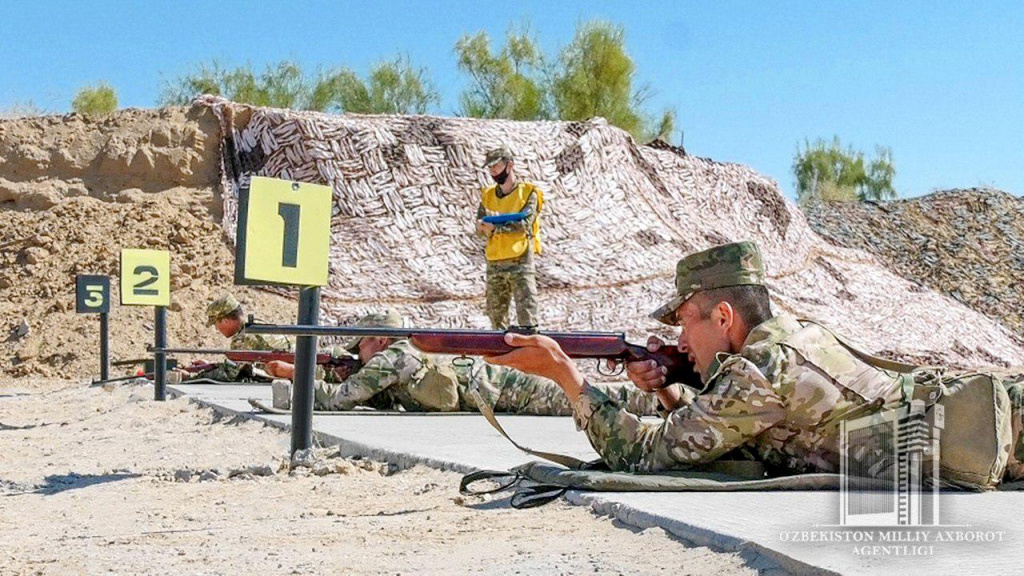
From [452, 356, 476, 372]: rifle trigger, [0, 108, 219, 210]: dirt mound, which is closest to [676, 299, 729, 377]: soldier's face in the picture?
[452, 356, 476, 372]: rifle trigger

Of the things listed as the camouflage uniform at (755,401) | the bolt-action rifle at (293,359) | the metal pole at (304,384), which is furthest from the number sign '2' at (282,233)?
the bolt-action rifle at (293,359)

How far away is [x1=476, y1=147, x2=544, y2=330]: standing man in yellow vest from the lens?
12.8m

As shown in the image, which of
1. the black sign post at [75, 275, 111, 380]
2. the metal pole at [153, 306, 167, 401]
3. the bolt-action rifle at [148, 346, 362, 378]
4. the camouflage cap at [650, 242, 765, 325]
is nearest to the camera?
the camouflage cap at [650, 242, 765, 325]

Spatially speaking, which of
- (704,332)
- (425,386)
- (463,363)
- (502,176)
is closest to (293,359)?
(425,386)

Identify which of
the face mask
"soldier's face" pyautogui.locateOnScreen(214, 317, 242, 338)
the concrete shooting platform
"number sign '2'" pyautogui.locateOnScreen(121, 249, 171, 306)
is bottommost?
the concrete shooting platform

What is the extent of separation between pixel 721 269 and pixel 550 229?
A: 688 inches

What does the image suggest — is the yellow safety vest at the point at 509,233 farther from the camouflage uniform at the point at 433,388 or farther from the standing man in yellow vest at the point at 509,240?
the camouflage uniform at the point at 433,388

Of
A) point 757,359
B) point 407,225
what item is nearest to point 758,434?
point 757,359

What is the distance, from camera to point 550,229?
21938 millimetres

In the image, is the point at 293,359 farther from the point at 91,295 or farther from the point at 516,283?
the point at 91,295

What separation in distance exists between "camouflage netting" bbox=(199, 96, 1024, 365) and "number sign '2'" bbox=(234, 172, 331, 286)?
12593 mm

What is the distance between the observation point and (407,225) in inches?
845

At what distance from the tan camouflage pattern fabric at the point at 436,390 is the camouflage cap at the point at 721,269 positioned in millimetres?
4400
